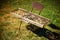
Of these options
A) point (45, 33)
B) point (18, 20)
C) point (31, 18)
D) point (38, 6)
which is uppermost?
point (38, 6)

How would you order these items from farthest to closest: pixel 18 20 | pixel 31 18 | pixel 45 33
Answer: pixel 18 20, pixel 45 33, pixel 31 18

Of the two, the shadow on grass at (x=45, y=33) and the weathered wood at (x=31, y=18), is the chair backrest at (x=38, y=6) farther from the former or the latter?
the shadow on grass at (x=45, y=33)

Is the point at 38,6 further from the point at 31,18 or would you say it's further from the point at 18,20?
the point at 18,20

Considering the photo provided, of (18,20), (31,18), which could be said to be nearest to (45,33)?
(31,18)

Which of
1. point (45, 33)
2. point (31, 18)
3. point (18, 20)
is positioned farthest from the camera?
point (18, 20)

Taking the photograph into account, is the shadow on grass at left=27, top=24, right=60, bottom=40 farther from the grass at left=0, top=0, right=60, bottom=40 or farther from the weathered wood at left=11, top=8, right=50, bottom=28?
the weathered wood at left=11, top=8, right=50, bottom=28

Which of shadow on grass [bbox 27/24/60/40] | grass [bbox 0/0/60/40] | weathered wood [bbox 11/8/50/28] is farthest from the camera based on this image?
shadow on grass [bbox 27/24/60/40]

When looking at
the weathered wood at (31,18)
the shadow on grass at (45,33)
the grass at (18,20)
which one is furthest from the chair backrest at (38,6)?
the grass at (18,20)

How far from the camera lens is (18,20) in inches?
277

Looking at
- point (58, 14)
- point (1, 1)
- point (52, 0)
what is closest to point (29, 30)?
point (58, 14)

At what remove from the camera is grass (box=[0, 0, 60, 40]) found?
599cm

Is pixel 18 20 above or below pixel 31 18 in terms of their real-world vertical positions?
below

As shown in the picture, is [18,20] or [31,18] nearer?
[31,18]

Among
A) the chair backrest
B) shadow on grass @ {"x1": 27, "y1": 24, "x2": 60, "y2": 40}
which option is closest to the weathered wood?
the chair backrest
